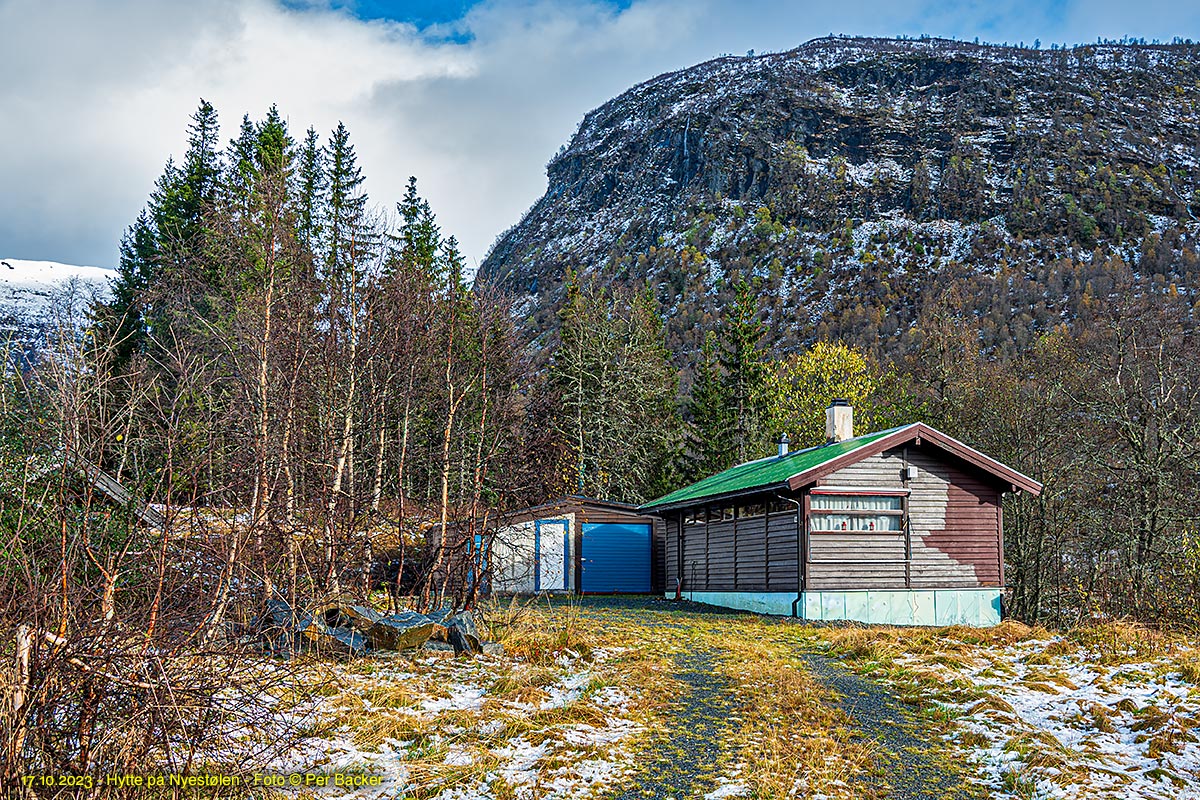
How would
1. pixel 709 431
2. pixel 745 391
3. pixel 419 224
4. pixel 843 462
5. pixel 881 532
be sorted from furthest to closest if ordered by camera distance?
pixel 419 224
pixel 745 391
pixel 709 431
pixel 881 532
pixel 843 462

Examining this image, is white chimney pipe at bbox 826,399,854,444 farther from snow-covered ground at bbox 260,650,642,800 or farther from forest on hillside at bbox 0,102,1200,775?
snow-covered ground at bbox 260,650,642,800

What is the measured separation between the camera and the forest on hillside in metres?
5.45

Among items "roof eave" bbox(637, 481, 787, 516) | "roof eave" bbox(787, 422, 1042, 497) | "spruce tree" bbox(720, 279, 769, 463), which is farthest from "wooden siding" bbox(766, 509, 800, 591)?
"spruce tree" bbox(720, 279, 769, 463)

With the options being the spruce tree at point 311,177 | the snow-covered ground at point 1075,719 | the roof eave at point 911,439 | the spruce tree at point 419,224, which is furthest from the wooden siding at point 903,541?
the spruce tree at point 419,224

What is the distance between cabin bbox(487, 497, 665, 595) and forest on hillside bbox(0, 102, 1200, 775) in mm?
2221

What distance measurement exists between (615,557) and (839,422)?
8861mm

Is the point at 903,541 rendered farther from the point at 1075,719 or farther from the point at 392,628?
the point at 392,628

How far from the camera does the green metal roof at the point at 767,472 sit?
63.9 ft

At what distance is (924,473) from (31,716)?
1869 centimetres

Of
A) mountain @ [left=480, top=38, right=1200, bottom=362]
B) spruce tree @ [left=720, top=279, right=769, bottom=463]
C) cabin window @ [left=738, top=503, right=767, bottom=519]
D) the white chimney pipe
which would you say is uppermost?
mountain @ [left=480, top=38, right=1200, bottom=362]

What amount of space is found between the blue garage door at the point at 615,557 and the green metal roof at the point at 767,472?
2.53 m

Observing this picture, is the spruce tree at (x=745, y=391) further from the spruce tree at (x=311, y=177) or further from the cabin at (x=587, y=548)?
the spruce tree at (x=311, y=177)

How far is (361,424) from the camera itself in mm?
19141

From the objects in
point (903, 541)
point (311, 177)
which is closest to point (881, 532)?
point (903, 541)
